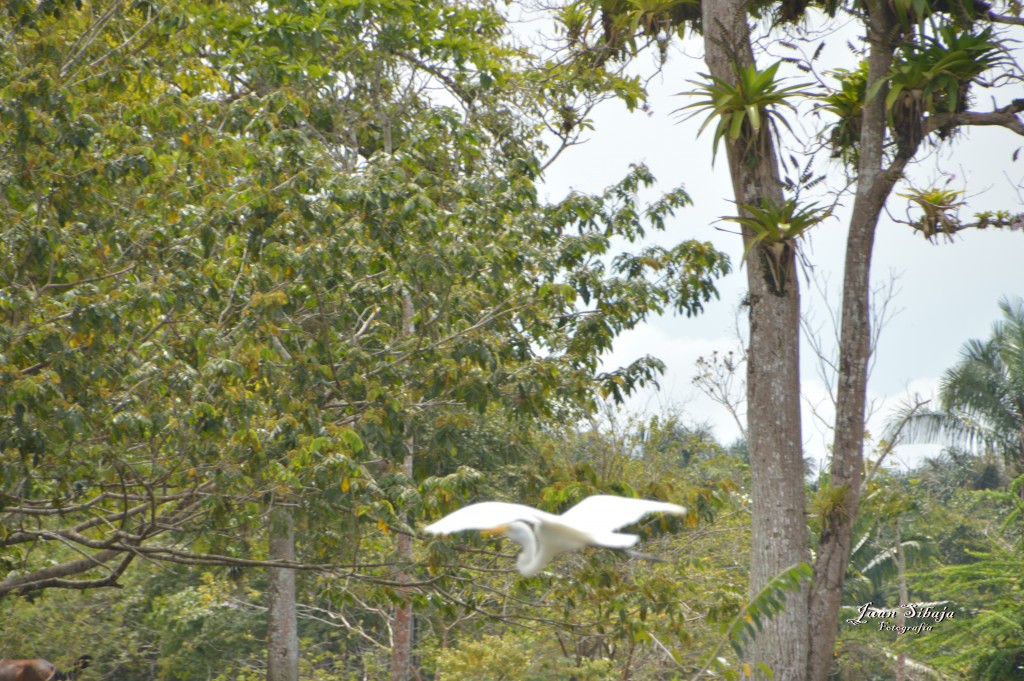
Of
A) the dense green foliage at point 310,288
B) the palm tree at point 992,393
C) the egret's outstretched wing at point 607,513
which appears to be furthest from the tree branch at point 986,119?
the palm tree at point 992,393

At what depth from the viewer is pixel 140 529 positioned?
5.87 m

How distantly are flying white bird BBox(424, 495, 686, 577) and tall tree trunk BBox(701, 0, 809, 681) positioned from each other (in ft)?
11.0

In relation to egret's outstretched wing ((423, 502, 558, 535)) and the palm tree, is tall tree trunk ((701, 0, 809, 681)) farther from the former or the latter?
the palm tree

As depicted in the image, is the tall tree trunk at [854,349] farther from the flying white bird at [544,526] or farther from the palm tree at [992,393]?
the palm tree at [992,393]

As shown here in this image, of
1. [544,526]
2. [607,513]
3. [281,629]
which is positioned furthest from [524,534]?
[281,629]

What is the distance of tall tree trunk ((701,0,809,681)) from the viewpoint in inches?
236

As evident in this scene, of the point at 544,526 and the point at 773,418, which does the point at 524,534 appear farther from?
the point at 773,418

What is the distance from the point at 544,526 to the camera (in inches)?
108

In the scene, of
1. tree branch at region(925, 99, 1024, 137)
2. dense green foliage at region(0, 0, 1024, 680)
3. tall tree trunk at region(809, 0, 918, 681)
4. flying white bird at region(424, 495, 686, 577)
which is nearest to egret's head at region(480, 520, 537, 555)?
flying white bird at region(424, 495, 686, 577)

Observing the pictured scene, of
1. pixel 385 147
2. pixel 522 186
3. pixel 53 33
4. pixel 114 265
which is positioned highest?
pixel 385 147

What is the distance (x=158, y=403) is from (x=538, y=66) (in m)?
5.65

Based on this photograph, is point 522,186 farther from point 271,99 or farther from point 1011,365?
point 1011,365

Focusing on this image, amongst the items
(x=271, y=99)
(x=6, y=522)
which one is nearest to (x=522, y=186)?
(x=271, y=99)

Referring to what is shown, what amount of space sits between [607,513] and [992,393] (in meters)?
18.6
